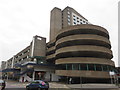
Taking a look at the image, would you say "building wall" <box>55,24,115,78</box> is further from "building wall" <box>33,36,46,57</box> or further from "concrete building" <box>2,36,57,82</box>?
"building wall" <box>33,36,46,57</box>

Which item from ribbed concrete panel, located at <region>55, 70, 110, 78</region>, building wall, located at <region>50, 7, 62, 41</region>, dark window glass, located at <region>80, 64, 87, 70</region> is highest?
building wall, located at <region>50, 7, 62, 41</region>

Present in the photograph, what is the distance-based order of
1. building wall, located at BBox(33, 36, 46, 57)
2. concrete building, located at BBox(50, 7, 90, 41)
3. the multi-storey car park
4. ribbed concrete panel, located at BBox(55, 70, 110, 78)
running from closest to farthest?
1. ribbed concrete panel, located at BBox(55, 70, 110, 78)
2. the multi-storey car park
3. building wall, located at BBox(33, 36, 46, 57)
4. concrete building, located at BBox(50, 7, 90, 41)

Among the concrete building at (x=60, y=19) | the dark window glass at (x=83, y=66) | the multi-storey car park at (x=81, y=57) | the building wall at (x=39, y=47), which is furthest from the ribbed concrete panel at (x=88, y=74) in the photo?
the concrete building at (x=60, y=19)

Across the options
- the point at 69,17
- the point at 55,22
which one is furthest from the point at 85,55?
the point at 69,17

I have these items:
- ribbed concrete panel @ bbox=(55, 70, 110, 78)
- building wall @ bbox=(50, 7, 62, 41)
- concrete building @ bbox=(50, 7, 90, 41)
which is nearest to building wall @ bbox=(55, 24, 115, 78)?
ribbed concrete panel @ bbox=(55, 70, 110, 78)

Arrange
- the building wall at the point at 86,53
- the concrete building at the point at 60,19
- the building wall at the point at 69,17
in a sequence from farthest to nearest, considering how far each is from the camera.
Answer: the building wall at the point at 69,17, the concrete building at the point at 60,19, the building wall at the point at 86,53

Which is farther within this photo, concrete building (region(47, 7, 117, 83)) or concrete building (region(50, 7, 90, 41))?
concrete building (region(50, 7, 90, 41))

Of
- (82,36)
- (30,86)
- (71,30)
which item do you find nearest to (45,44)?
(71,30)

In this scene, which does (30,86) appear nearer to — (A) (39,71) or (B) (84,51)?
(B) (84,51)

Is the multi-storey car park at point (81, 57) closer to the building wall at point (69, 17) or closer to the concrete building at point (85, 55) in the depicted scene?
the concrete building at point (85, 55)

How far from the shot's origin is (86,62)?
31.7 meters

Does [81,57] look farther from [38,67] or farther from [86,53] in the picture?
[38,67]

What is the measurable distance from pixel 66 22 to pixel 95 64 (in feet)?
140

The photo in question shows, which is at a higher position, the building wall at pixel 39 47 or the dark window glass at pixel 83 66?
the building wall at pixel 39 47
